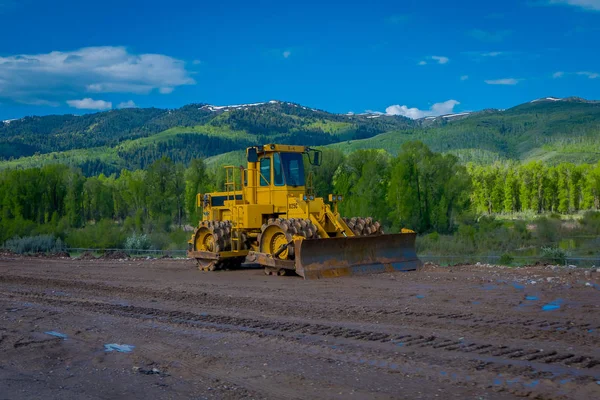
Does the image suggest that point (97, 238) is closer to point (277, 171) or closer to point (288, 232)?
point (277, 171)

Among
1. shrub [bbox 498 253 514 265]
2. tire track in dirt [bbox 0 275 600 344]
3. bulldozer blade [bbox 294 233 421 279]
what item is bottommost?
shrub [bbox 498 253 514 265]

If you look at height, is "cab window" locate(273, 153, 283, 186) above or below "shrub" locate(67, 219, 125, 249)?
above

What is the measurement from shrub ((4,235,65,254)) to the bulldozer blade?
23.2m

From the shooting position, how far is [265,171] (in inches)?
723

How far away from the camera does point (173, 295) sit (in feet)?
→ 44.4

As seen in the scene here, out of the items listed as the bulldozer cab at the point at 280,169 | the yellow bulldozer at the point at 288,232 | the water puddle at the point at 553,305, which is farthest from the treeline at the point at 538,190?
the water puddle at the point at 553,305

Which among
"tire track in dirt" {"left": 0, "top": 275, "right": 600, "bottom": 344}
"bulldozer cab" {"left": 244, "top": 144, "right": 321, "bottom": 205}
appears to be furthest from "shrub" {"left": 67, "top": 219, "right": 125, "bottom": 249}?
"tire track in dirt" {"left": 0, "top": 275, "right": 600, "bottom": 344}

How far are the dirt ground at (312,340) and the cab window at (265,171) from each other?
14.2 feet

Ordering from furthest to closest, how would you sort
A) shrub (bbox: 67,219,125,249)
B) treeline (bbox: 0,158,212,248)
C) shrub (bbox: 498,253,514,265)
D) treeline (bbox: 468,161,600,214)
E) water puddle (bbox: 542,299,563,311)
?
treeline (bbox: 468,161,600,214) < treeline (bbox: 0,158,212,248) < shrub (bbox: 67,219,125,249) < shrub (bbox: 498,253,514,265) < water puddle (bbox: 542,299,563,311)

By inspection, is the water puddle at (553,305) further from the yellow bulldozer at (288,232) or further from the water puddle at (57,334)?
the water puddle at (57,334)

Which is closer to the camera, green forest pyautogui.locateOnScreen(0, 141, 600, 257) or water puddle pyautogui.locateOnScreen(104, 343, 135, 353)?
water puddle pyautogui.locateOnScreen(104, 343, 135, 353)

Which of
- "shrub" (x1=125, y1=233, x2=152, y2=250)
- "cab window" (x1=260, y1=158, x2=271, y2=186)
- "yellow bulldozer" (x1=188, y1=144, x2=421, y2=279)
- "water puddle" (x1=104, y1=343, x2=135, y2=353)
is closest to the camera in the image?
"water puddle" (x1=104, y1=343, x2=135, y2=353)

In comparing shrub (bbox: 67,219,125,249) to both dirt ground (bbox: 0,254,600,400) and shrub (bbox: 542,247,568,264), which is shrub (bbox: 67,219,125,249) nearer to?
dirt ground (bbox: 0,254,600,400)

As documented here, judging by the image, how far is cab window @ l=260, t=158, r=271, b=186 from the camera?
1819 cm
